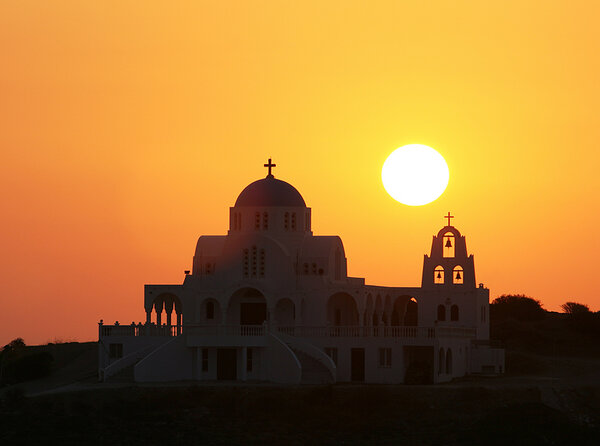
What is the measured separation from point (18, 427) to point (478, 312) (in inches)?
1376

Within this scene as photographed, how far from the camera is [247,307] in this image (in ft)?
285

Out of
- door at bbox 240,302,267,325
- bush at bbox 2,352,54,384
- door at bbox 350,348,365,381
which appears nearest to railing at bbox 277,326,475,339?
door at bbox 350,348,365,381

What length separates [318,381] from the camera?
255 feet

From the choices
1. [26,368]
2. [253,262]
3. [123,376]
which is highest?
[253,262]

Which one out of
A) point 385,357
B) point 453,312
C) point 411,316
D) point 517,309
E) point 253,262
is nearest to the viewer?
point 385,357

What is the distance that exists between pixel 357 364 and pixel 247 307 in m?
9.55

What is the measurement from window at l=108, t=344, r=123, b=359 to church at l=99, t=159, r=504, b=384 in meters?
0.06

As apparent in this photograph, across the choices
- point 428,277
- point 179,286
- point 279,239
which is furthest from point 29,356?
point 428,277

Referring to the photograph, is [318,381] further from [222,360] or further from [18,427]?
[18,427]

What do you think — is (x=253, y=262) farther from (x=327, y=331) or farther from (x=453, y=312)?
(x=453, y=312)

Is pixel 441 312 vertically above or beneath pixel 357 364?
above

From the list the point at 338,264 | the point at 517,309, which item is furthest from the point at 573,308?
the point at 338,264

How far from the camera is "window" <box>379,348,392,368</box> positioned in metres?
79.7

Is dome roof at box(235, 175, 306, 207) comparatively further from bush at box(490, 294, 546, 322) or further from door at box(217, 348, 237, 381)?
bush at box(490, 294, 546, 322)
